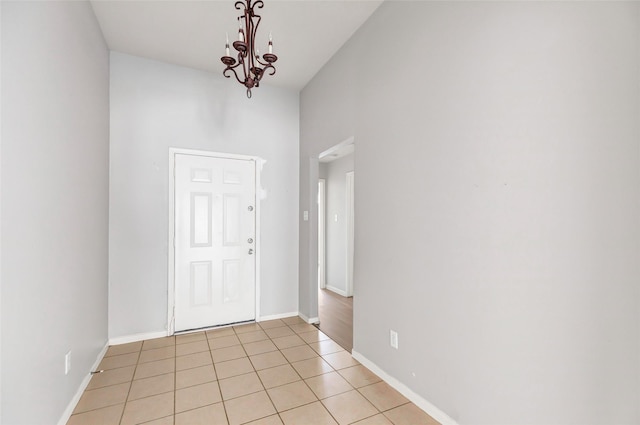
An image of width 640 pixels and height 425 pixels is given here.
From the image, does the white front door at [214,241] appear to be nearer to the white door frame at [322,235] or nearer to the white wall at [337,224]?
the white wall at [337,224]

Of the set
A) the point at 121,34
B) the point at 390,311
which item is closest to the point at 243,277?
the point at 390,311

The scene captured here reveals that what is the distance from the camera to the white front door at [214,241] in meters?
3.28

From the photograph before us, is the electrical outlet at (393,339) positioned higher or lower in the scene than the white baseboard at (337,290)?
higher

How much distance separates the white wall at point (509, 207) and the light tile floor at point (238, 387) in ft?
1.00

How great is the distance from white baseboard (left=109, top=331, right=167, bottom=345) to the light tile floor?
7cm

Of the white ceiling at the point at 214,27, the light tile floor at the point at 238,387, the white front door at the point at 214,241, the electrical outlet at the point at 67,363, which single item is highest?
the white ceiling at the point at 214,27

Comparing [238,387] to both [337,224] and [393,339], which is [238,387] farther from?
[337,224]

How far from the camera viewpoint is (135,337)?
3059 millimetres

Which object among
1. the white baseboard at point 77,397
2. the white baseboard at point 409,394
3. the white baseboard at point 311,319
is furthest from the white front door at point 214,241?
the white baseboard at point 409,394

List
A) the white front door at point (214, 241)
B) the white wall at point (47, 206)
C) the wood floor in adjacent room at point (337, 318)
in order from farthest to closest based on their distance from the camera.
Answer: the white front door at point (214, 241) < the wood floor in adjacent room at point (337, 318) < the white wall at point (47, 206)

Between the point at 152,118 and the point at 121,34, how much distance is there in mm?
770

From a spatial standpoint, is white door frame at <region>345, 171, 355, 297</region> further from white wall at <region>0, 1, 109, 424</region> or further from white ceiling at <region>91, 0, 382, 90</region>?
white wall at <region>0, 1, 109, 424</region>

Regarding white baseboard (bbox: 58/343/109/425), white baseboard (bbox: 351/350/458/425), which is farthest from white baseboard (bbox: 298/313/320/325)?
white baseboard (bbox: 58/343/109/425)

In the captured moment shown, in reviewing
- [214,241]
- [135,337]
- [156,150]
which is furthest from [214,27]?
[135,337]
